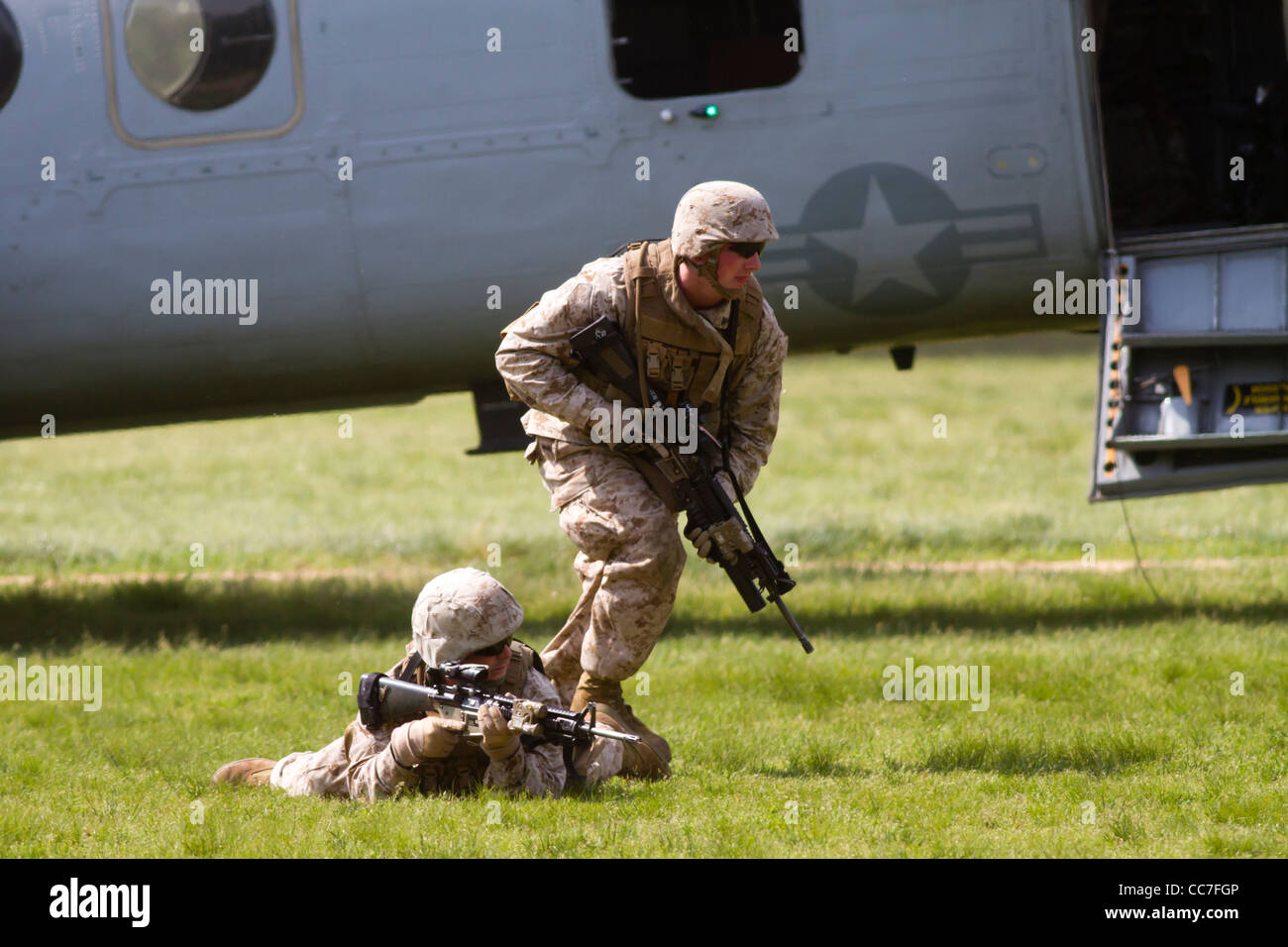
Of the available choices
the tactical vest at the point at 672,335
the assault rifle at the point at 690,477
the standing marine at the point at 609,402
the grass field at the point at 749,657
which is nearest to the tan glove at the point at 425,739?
the grass field at the point at 749,657

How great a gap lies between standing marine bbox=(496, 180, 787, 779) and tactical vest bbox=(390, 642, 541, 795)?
2.10 ft

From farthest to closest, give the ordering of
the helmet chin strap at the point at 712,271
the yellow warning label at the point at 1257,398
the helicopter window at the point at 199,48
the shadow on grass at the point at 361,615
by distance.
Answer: the shadow on grass at the point at 361,615, the helicopter window at the point at 199,48, the yellow warning label at the point at 1257,398, the helmet chin strap at the point at 712,271

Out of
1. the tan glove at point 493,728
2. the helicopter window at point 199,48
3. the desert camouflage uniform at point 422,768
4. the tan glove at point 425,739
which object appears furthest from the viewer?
the helicopter window at point 199,48

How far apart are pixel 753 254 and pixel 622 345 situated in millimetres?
650

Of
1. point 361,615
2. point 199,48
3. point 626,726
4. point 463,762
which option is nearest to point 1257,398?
point 626,726

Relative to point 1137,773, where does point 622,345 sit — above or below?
above

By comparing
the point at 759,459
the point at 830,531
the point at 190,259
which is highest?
the point at 190,259

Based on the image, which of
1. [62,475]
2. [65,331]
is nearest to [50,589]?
[65,331]

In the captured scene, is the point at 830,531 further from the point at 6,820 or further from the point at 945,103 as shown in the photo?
the point at 6,820

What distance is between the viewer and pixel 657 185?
8.80 metres

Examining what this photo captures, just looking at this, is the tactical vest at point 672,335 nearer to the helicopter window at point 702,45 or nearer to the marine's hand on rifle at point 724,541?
the marine's hand on rifle at point 724,541

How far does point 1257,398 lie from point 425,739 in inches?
204

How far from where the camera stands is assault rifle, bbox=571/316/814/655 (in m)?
6.45

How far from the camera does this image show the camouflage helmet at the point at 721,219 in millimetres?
6117
